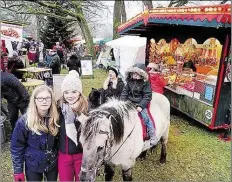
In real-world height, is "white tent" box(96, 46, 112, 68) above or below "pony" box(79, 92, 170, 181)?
above

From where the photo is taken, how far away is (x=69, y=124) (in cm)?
257

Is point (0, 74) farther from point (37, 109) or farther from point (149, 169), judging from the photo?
point (149, 169)

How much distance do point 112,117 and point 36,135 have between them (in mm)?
881

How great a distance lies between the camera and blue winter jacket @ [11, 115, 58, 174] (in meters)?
2.47

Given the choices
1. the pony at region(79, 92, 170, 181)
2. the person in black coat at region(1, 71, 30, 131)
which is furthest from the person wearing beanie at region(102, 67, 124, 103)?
the person in black coat at region(1, 71, 30, 131)

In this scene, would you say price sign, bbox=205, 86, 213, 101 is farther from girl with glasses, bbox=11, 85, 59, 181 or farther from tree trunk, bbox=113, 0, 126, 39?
tree trunk, bbox=113, 0, 126, 39

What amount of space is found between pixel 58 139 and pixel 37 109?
1.29 ft

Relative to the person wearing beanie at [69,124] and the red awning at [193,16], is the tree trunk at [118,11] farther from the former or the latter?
the person wearing beanie at [69,124]

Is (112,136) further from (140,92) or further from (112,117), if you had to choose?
(140,92)

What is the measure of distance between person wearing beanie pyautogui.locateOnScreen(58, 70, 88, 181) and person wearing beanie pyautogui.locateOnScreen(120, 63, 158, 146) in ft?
4.38

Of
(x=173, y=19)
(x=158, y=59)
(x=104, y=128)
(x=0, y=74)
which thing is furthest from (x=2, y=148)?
(x=158, y=59)

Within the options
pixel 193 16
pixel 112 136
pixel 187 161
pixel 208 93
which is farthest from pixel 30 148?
pixel 208 93

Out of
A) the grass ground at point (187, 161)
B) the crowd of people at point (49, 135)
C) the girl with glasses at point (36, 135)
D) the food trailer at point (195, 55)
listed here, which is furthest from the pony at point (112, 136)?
the food trailer at point (195, 55)

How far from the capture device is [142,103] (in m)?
3.88
